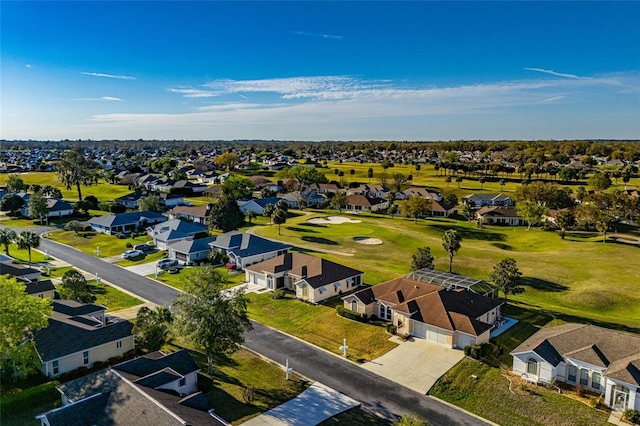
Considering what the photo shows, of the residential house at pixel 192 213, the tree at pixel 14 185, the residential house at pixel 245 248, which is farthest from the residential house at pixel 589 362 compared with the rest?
the tree at pixel 14 185

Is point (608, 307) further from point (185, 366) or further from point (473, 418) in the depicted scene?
point (185, 366)

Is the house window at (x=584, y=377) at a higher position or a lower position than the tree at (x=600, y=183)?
lower


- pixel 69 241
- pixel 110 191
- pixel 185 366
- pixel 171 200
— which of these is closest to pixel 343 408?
pixel 185 366

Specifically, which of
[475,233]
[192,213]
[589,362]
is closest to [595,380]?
[589,362]

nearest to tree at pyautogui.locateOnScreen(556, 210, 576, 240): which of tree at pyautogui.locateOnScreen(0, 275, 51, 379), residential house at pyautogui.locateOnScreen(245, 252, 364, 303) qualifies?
residential house at pyautogui.locateOnScreen(245, 252, 364, 303)

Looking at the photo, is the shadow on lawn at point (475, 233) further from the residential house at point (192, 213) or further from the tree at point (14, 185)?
the tree at point (14, 185)
